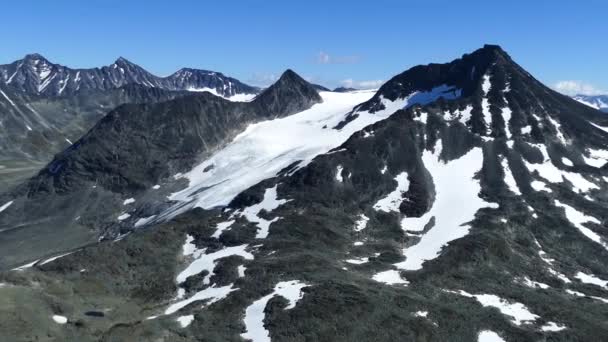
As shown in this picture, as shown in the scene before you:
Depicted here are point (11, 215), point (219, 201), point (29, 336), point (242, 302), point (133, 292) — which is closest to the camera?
point (29, 336)

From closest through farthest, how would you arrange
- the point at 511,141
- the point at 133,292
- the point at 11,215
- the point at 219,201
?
the point at 133,292 < the point at 219,201 < the point at 511,141 < the point at 11,215

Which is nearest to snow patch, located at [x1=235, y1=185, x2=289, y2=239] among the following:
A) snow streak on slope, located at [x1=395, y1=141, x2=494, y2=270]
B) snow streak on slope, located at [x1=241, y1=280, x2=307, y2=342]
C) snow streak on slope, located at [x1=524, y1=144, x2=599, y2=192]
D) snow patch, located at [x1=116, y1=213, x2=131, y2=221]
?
snow streak on slope, located at [x1=241, y1=280, x2=307, y2=342]

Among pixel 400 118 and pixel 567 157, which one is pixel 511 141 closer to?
pixel 567 157

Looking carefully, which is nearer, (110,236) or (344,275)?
(344,275)

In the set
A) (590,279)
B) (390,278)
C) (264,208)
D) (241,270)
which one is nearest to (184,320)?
(241,270)

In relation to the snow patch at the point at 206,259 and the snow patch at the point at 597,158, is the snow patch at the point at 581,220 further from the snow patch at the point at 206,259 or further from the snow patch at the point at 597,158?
the snow patch at the point at 206,259

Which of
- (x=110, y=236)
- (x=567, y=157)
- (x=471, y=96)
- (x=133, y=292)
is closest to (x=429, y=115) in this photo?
(x=471, y=96)

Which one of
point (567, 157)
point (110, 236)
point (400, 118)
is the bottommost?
point (110, 236)

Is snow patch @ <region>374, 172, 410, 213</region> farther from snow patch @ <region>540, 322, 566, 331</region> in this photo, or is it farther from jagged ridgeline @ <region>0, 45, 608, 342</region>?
snow patch @ <region>540, 322, 566, 331</region>

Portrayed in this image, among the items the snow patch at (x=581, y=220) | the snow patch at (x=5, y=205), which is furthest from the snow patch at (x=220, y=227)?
the snow patch at (x=5, y=205)
